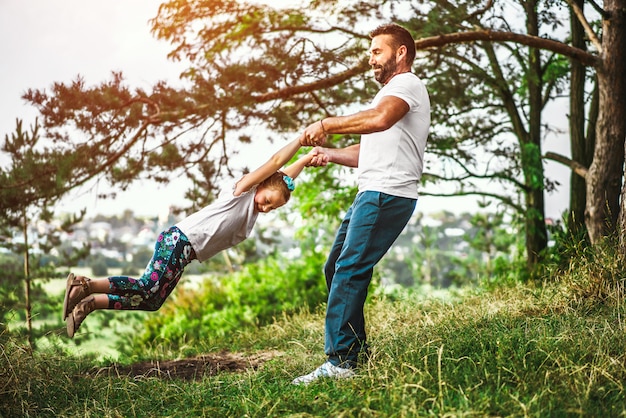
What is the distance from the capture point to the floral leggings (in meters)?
3.74

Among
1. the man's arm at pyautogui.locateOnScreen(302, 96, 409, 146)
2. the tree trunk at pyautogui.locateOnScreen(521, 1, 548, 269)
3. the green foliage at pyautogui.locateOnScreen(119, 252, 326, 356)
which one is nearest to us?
the man's arm at pyautogui.locateOnScreen(302, 96, 409, 146)

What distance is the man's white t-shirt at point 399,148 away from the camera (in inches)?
129

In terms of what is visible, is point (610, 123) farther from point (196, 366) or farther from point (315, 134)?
point (196, 366)

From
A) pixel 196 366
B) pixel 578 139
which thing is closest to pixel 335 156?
pixel 196 366

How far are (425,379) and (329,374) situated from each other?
1.92ft

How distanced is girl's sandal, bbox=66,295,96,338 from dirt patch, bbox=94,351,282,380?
1.79ft

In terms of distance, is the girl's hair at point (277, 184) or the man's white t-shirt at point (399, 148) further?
the girl's hair at point (277, 184)

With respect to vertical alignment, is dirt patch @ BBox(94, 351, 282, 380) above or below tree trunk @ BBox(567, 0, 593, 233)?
below

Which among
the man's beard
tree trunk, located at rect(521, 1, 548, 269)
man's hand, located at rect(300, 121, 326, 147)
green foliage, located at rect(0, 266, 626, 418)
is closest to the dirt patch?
green foliage, located at rect(0, 266, 626, 418)

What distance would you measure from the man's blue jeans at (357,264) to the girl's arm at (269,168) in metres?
0.43

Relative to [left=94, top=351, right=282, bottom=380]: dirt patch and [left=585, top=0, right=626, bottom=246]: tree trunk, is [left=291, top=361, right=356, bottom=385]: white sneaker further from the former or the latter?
[left=585, top=0, right=626, bottom=246]: tree trunk

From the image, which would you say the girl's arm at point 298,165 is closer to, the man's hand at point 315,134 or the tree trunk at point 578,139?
the man's hand at point 315,134

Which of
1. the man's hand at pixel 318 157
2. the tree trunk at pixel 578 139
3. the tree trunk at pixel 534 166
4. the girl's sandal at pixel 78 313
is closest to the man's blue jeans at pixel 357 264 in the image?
the man's hand at pixel 318 157

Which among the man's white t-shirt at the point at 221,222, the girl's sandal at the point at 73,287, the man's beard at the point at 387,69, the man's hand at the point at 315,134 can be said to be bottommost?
the girl's sandal at the point at 73,287
